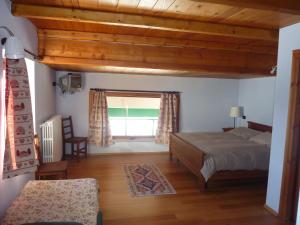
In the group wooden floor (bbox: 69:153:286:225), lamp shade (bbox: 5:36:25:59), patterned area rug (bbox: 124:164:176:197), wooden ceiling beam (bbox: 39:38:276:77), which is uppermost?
wooden ceiling beam (bbox: 39:38:276:77)

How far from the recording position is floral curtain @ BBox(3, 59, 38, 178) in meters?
1.90

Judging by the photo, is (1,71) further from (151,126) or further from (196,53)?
(151,126)

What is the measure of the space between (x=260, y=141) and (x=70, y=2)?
3764mm

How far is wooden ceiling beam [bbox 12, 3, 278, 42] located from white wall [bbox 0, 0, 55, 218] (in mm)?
178

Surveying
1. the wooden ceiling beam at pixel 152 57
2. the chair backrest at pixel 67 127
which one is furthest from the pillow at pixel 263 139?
the chair backrest at pixel 67 127

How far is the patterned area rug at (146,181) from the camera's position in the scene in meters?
3.42

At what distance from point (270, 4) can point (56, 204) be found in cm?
262

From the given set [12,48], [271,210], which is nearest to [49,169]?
[12,48]

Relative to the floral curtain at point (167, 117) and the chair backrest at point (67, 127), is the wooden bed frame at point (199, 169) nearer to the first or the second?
the floral curtain at point (167, 117)

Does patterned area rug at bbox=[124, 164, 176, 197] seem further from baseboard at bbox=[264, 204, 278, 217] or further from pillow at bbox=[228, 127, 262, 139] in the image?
pillow at bbox=[228, 127, 262, 139]

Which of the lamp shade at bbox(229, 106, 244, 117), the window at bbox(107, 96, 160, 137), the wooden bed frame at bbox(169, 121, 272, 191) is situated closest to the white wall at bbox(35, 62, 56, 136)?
the window at bbox(107, 96, 160, 137)

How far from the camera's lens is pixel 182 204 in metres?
3.07

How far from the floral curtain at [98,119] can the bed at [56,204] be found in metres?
2.70

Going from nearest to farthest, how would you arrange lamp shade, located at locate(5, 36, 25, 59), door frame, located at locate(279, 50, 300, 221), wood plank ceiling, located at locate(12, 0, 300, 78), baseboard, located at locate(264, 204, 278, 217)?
lamp shade, located at locate(5, 36, 25, 59) → wood plank ceiling, located at locate(12, 0, 300, 78) → door frame, located at locate(279, 50, 300, 221) → baseboard, located at locate(264, 204, 278, 217)
